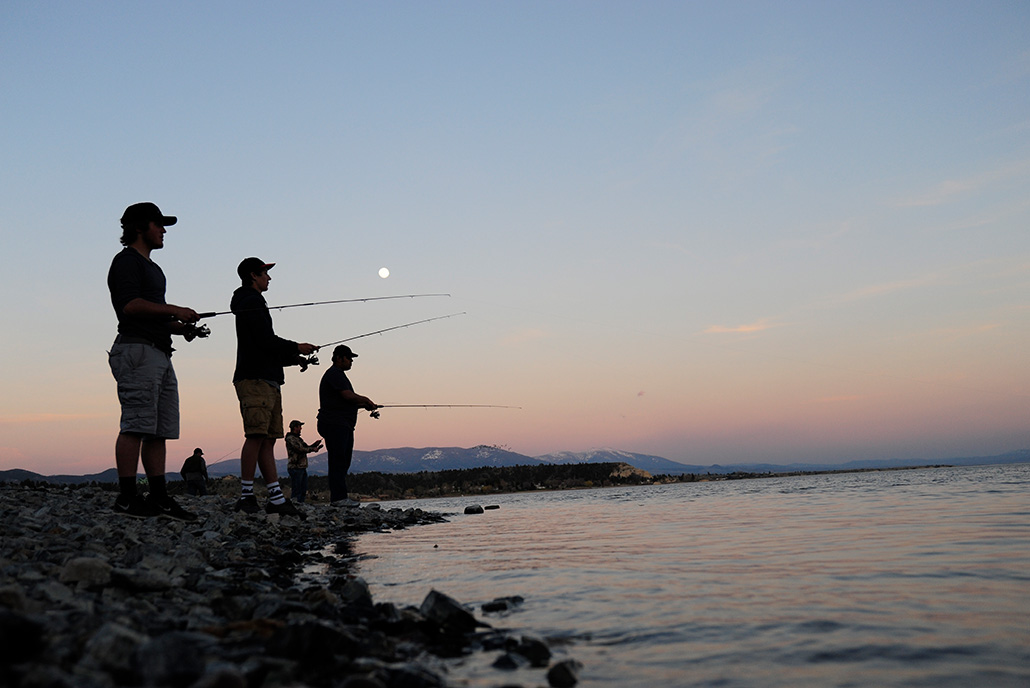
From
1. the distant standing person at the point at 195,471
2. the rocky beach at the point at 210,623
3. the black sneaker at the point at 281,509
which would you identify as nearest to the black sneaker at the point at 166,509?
the rocky beach at the point at 210,623

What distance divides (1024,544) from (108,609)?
7277mm

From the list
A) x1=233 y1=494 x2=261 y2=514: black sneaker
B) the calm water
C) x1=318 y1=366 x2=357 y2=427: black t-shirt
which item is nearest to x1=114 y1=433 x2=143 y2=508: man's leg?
the calm water

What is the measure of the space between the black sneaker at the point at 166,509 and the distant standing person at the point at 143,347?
392 millimetres

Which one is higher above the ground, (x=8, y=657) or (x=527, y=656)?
(x=8, y=657)

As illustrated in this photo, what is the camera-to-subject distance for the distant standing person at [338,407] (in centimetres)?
1209

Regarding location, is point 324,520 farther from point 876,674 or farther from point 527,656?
point 876,674

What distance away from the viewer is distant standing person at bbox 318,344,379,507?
39.7 feet

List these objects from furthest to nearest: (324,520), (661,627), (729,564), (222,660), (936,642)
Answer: (324,520) → (729,564) → (661,627) → (936,642) → (222,660)

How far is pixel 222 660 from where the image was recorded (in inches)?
109

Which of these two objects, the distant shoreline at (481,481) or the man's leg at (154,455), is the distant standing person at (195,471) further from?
the distant shoreline at (481,481)

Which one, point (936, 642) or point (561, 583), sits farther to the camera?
point (561, 583)

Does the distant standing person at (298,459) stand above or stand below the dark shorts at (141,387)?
below

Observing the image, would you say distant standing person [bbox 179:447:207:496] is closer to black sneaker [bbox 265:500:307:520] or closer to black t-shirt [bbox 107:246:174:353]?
black sneaker [bbox 265:500:307:520]

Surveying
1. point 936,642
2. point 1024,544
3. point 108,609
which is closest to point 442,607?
point 108,609
